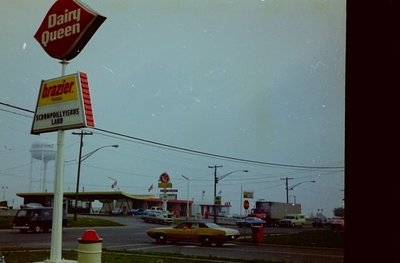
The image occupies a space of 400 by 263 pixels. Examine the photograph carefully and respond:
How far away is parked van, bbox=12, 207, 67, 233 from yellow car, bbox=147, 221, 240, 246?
910cm

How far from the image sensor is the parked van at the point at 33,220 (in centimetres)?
2625

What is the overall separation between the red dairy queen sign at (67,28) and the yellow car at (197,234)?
47.3ft

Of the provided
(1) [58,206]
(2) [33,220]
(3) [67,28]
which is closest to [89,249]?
(1) [58,206]

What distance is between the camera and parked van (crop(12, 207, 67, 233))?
2625 centimetres

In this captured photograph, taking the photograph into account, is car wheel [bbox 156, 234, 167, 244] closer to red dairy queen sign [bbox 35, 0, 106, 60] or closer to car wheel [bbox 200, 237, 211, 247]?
car wheel [bbox 200, 237, 211, 247]

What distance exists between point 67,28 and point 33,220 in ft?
72.5

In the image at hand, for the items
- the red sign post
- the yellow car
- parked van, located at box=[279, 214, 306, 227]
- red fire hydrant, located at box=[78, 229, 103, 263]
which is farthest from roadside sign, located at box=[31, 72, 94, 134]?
parked van, located at box=[279, 214, 306, 227]

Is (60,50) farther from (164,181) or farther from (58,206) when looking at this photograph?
(164,181)

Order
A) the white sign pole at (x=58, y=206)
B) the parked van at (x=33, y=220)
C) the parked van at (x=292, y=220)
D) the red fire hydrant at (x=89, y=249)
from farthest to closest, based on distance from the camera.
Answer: the parked van at (x=292, y=220) → the parked van at (x=33, y=220) → the white sign pole at (x=58, y=206) → the red fire hydrant at (x=89, y=249)

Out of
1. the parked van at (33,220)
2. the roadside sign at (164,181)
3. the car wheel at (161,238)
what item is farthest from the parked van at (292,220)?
the car wheel at (161,238)

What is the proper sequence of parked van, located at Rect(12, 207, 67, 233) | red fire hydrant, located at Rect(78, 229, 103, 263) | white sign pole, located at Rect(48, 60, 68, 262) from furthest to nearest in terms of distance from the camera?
parked van, located at Rect(12, 207, 67, 233), white sign pole, located at Rect(48, 60, 68, 262), red fire hydrant, located at Rect(78, 229, 103, 263)

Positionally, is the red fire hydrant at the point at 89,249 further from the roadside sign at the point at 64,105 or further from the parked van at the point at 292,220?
the parked van at the point at 292,220
